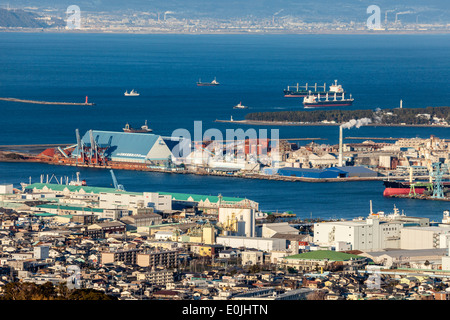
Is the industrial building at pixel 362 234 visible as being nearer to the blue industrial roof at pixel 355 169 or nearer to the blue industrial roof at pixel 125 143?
the blue industrial roof at pixel 355 169

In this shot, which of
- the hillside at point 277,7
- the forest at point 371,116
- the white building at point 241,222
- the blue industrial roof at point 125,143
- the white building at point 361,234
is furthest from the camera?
the hillside at point 277,7

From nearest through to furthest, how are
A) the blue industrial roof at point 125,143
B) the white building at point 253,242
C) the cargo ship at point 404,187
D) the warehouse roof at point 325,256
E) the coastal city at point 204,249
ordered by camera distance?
the coastal city at point 204,249 → the warehouse roof at point 325,256 → the white building at point 253,242 → the cargo ship at point 404,187 → the blue industrial roof at point 125,143

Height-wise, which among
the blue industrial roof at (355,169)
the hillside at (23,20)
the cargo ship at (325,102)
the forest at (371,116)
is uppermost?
the hillside at (23,20)

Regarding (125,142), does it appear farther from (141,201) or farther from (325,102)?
(325,102)

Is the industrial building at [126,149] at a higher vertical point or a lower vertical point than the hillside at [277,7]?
lower

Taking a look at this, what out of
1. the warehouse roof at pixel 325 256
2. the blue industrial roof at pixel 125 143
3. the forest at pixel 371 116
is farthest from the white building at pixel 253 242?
the forest at pixel 371 116

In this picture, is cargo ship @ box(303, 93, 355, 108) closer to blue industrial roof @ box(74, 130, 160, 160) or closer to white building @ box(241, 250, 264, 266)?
blue industrial roof @ box(74, 130, 160, 160)

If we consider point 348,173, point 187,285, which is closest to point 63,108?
point 348,173

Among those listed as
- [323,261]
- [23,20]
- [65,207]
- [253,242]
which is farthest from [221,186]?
[23,20]

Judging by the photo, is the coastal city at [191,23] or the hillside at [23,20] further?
the coastal city at [191,23]
